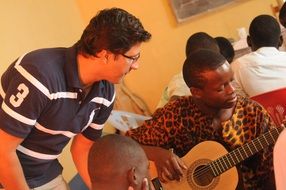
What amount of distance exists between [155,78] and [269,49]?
1.79 m

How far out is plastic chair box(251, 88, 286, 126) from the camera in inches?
74.2

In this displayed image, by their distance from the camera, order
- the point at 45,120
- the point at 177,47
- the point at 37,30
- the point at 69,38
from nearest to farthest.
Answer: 1. the point at 45,120
2. the point at 37,30
3. the point at 69,38
4. the point at 177,47

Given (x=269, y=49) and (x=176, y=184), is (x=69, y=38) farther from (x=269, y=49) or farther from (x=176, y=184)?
(x=176, y=184)

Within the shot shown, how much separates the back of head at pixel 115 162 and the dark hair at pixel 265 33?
1681 millimetres

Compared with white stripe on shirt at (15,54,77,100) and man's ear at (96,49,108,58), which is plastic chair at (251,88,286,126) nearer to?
man's ear at (96,49,108,58)

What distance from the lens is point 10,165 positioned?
4.42 ft

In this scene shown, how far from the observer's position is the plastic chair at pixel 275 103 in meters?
1.89

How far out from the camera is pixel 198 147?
75.3 inches

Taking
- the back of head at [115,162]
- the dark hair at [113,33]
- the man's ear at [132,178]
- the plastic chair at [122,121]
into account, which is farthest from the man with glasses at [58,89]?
the plastic chair at [122,121]

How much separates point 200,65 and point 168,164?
0.49 m

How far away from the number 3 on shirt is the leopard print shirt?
33.5 inches

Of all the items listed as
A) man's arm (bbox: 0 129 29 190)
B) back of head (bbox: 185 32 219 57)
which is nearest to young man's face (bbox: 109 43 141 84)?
man's arm (bbox: 0 129 29 190)

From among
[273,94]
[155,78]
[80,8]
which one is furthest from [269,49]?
[80,8]

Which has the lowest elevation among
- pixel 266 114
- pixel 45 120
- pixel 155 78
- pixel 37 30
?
pixel 155 78
